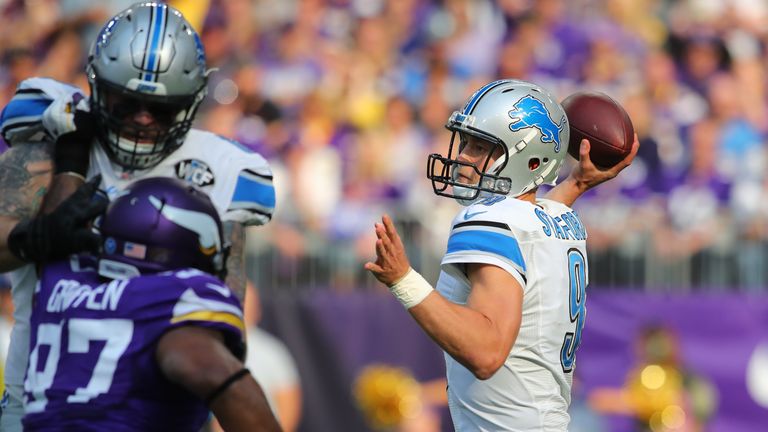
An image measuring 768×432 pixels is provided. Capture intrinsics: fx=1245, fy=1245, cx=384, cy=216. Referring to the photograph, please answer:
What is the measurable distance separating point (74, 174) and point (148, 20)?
540mm

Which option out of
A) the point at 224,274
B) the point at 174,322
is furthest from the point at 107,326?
the point at 224,274

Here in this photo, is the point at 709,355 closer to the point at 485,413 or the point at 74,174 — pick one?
the point at 485,413

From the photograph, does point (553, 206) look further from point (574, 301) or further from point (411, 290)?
point (411, 290)

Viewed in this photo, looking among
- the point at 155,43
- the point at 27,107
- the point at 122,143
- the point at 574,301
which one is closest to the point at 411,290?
the point at 574,301

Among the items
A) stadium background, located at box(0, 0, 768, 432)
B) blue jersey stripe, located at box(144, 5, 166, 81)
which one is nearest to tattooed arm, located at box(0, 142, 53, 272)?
blue jersey stripe, located at box(144, 5, 166, 81)

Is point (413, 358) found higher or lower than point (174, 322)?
lower

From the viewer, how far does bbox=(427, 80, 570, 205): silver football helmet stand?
4.07m

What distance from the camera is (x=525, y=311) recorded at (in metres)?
3.88

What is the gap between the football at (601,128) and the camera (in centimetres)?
437

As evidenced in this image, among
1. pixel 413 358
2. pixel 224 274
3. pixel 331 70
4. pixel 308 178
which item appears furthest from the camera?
pixel 331 70

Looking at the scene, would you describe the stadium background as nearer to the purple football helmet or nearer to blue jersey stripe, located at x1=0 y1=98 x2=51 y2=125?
blue jersey stripe, located at x1=0 y1=98 x2=51 y2=125

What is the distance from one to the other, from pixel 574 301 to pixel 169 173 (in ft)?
4.51

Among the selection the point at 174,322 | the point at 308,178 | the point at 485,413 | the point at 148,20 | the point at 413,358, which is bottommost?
the point at 413,358

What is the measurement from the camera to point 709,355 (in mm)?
9109
